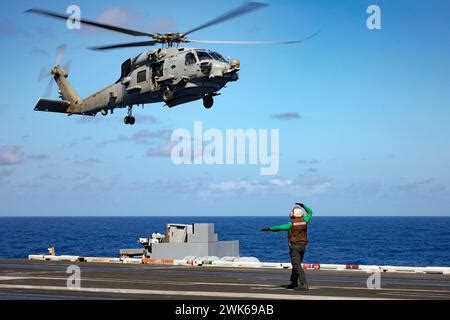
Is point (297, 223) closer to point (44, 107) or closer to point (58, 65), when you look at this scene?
point (44, 107)

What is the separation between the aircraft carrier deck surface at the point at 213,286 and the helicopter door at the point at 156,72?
1445cm

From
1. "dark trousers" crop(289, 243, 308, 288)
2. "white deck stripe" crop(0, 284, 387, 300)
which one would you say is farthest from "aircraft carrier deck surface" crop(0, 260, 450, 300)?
"dark trousers" crop(289, 243, 308, 288)

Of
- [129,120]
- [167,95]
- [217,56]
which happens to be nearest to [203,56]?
[217,56]

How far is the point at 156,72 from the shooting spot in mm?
40250

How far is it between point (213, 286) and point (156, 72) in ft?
68.5

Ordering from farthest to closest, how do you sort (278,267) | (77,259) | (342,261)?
1. (342,261)
2. (77,259)
3. (278,267)

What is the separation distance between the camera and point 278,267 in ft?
105

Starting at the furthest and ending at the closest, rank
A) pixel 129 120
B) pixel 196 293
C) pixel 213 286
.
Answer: pixel 129 120
pixel 213 286
pixel 196 293

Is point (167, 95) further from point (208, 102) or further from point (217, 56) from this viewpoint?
point (217, 56)

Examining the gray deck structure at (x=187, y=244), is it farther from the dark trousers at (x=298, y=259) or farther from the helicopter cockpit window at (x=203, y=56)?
the dark trousers at (x=298, y=259)

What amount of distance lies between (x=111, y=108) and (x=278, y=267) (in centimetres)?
1690

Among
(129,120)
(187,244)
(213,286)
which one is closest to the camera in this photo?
(213,286)

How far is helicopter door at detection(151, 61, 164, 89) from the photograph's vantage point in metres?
39.9
